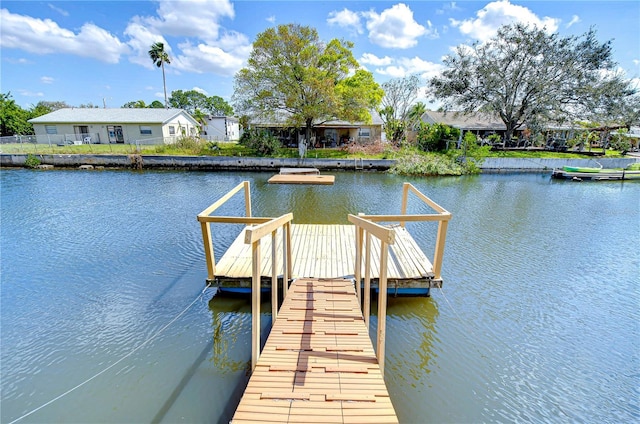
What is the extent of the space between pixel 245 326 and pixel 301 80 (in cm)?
2435

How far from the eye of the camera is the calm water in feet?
13.0

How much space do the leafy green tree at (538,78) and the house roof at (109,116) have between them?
104 feet

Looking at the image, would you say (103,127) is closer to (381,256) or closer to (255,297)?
(255,297)

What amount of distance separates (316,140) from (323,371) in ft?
103

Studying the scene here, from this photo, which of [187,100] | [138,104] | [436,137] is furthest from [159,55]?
[436,137]

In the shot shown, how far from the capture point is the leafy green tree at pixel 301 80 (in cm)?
2461

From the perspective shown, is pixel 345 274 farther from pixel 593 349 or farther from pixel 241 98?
pixel 241 98

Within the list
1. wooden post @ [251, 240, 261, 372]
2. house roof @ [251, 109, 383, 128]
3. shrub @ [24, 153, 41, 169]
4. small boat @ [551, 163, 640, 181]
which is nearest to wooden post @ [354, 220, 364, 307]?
wooden post @ [251, 240, 261, 372]

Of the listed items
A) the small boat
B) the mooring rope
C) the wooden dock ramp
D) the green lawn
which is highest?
the green lawn

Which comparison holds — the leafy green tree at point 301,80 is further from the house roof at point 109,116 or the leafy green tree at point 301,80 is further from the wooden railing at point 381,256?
the wooden railing at point 381,256

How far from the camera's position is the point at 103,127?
31672mm

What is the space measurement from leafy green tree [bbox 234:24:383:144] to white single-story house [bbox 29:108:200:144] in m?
9.78

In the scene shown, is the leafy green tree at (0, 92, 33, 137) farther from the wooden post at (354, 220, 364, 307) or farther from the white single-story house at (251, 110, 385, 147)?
the wooden post at (354, 220, 364, 307)

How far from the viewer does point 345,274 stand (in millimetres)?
6059
